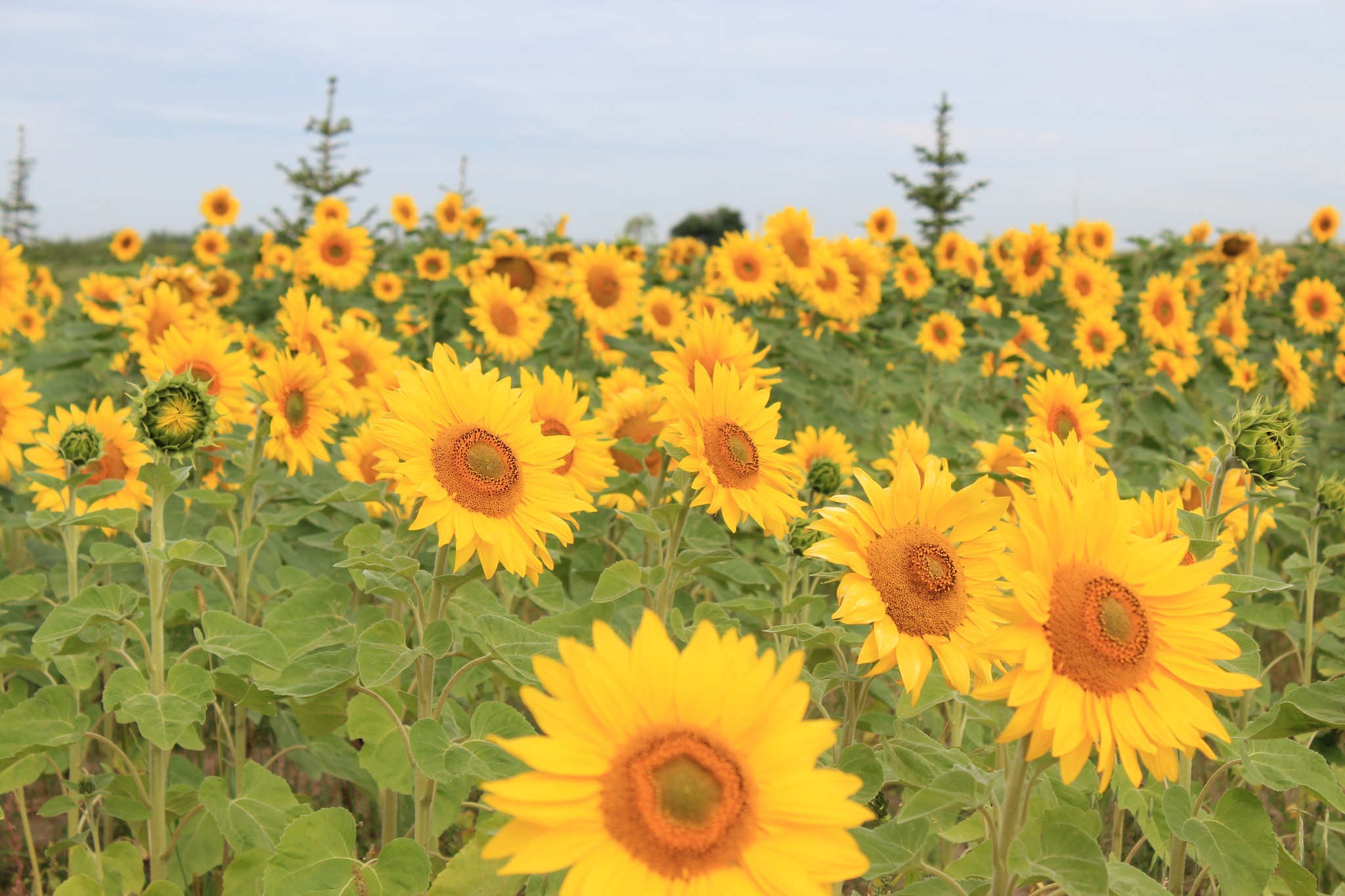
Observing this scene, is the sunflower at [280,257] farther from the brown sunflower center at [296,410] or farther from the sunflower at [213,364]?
the brown sunflower center at [296,410]

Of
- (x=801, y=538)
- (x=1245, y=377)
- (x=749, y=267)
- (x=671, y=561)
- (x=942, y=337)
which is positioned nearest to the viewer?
(x=671, y=561)

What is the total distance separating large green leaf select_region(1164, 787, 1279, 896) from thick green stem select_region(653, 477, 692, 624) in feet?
3.81

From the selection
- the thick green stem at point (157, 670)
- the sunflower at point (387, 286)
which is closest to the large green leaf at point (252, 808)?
the thick green stem at point (157, 670)

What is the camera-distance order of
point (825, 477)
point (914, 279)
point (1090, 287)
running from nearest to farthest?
point (825, 477)
point (1090, 287)
point (914, 279)

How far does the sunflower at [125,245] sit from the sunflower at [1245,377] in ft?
35.5

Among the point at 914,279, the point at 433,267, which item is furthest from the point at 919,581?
the point at 914,279

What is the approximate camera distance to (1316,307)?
29.5 ft

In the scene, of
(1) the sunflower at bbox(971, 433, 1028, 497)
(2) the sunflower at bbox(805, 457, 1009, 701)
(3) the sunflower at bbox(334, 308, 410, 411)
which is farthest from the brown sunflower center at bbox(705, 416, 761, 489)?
(3) the sunflower at bbox(334, 308, 410, 411)

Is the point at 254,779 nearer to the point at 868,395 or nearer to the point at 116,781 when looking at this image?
the point at 116,781

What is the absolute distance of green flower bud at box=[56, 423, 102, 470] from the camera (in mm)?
2721

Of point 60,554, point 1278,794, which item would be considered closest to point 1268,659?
point 1278,794

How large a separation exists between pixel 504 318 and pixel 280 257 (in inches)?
159

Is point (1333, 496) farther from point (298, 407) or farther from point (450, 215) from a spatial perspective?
point (450, 215)

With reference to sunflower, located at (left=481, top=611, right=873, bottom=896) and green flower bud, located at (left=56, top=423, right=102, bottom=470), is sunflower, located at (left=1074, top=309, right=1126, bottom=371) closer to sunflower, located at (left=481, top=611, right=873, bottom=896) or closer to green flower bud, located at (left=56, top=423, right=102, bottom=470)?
green flower bud, located at (left=56, top=423, right=102, bottom=470)
